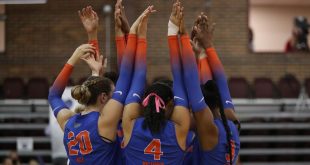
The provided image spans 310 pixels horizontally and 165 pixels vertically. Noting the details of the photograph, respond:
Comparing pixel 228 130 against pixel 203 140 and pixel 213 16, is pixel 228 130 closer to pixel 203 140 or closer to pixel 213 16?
pixel 203 140

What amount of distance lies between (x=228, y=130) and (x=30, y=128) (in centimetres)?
908

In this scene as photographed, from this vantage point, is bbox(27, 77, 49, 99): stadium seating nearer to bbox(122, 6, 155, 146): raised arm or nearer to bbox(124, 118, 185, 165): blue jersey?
bbox(122, 6, 155, 146): raised arm

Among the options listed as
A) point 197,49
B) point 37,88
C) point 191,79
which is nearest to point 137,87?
point 191,79

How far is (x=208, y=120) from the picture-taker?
4562 millimetres

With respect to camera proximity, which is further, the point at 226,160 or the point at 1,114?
the point at 1,114

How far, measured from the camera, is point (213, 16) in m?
14.4

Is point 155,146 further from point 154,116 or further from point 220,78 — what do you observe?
point 220,78

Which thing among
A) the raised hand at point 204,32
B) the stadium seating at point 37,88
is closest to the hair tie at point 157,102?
the raised hand at point 204,32

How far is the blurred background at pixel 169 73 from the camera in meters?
13.3

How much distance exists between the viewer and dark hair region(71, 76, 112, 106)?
15.8 feet

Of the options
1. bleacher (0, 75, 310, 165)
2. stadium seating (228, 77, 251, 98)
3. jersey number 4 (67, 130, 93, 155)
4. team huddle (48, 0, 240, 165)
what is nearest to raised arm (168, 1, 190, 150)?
team huddle (48, 0, 240, 165)

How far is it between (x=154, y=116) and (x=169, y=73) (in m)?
9.81

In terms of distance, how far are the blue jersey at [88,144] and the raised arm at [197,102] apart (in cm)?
62

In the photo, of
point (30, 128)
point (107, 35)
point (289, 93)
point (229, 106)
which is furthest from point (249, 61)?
point (229, 106)
